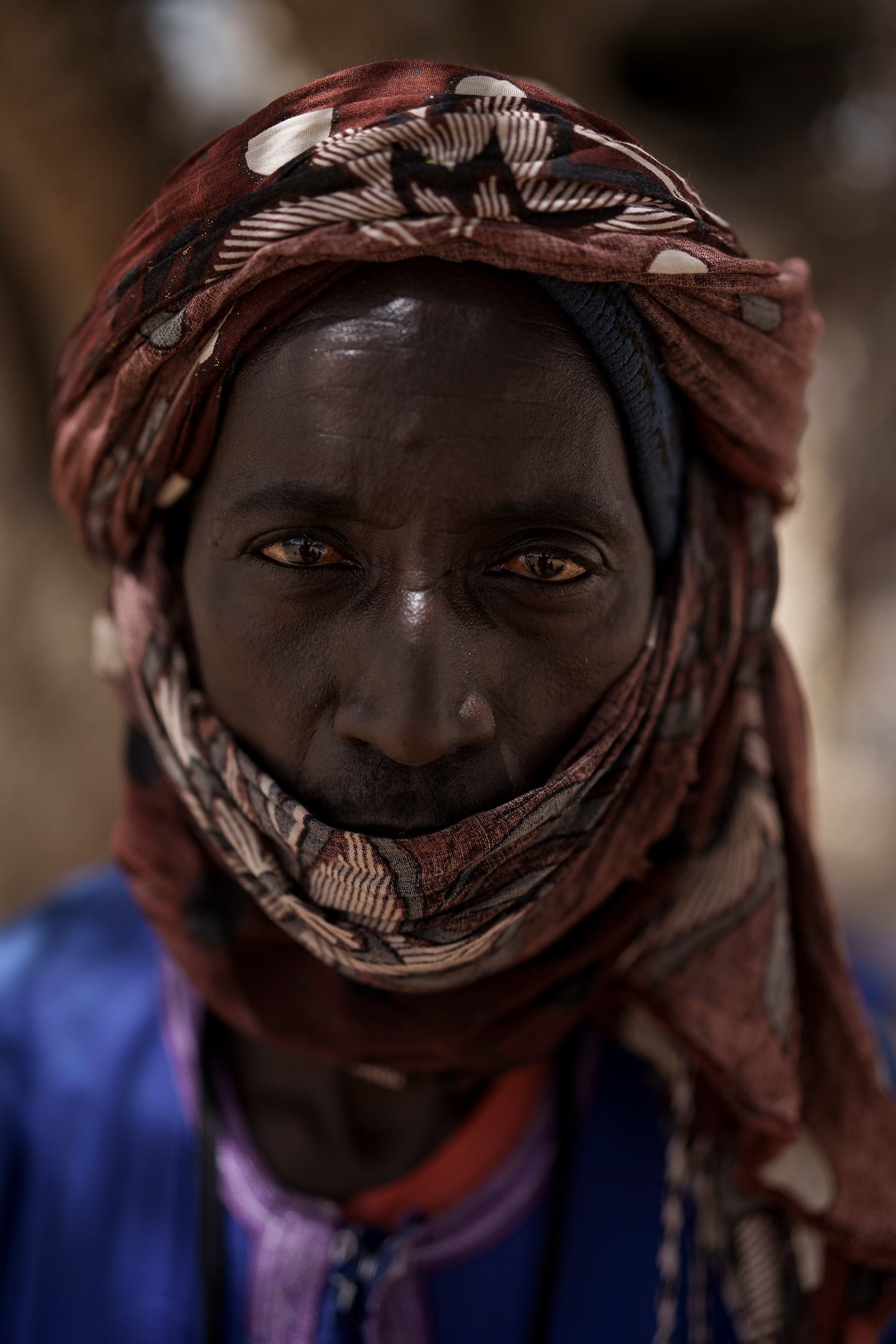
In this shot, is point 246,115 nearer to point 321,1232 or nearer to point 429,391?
point 429,391

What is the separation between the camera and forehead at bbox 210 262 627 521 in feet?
3.45

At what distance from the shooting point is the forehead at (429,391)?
1052 mm

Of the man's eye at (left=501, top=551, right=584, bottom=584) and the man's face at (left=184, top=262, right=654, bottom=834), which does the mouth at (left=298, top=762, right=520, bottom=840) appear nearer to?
the man's face at (left=184, top=262, right=654, bottom=834)

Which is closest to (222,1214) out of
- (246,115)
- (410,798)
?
(410,798)

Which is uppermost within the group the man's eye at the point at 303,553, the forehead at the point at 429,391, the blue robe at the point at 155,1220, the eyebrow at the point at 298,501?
the forehead at the point at 429,391

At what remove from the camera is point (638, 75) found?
572 cm

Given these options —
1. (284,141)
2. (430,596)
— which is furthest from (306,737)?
(284,141)

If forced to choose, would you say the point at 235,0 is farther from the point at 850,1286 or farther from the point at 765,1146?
the point at 850,1286

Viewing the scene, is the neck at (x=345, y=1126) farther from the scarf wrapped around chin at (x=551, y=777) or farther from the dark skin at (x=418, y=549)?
the dark skin at (x=418, y=549)

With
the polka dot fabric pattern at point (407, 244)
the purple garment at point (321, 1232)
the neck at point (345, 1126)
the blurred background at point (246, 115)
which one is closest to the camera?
the polka dot fabric pattern at point (407, 244)

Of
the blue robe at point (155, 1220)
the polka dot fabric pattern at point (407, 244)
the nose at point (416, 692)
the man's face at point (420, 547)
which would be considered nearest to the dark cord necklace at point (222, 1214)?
the blue robe at point (155, 1220)

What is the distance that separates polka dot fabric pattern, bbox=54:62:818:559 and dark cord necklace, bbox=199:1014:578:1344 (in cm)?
85

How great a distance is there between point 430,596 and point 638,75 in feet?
18.7

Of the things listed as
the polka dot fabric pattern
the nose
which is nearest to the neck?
the nose
